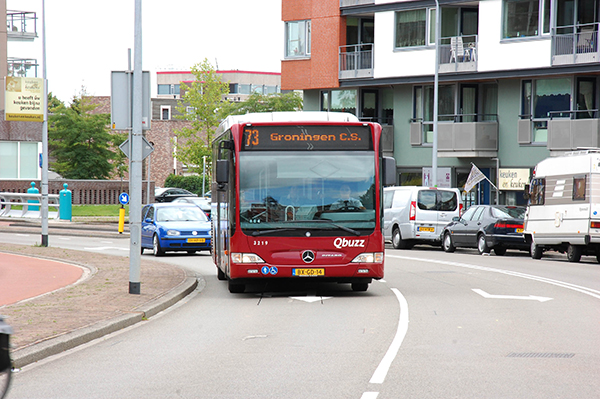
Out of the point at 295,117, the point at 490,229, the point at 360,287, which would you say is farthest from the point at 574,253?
the point at 295,117

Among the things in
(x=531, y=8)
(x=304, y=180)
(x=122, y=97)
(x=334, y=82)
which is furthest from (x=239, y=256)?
(x=334, y=82)

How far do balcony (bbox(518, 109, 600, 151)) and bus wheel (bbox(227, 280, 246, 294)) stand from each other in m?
23.0

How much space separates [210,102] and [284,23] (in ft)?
67.8

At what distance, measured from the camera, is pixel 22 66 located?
5719 cm

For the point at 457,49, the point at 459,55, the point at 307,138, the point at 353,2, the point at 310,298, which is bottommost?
the point at 310,298

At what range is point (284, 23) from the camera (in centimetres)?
4500

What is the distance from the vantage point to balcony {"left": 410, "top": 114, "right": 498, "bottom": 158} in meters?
38.1

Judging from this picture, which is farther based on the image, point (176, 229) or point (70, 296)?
point (176, 229)

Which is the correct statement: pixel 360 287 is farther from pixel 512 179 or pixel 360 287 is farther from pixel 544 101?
pixel 512 179

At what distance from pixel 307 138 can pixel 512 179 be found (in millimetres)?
25342

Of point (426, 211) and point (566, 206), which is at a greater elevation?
point (566, 206)

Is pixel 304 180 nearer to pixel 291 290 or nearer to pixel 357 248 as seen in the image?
pixel 357 248

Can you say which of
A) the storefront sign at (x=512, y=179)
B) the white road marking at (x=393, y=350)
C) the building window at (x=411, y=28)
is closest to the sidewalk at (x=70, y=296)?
the white road marking at (x=393, y=350)

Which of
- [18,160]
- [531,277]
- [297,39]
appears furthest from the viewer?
[18,160]
